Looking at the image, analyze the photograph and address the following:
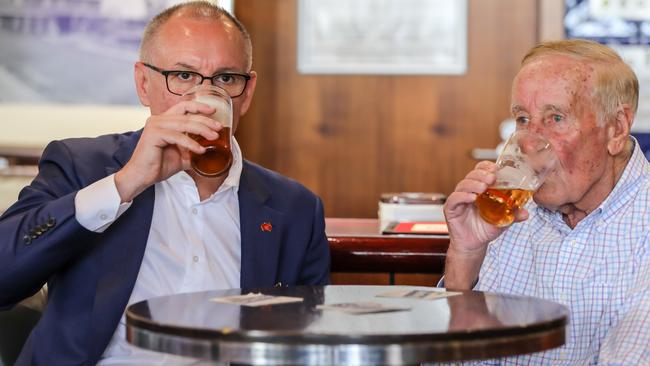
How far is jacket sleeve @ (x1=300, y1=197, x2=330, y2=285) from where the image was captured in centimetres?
233

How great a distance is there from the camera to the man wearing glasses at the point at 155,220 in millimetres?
1953

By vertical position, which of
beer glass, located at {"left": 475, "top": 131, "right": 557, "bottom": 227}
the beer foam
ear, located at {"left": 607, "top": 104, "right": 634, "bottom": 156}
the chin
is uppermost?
the beer foam

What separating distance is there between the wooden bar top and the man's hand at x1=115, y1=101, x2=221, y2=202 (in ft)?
1.87

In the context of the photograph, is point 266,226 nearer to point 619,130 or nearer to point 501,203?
point 501,203

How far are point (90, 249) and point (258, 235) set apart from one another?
368 millimetres

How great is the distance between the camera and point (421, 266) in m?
2.42

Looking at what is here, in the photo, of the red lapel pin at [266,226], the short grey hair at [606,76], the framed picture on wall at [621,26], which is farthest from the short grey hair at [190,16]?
the framed picture on wall at [621,26]

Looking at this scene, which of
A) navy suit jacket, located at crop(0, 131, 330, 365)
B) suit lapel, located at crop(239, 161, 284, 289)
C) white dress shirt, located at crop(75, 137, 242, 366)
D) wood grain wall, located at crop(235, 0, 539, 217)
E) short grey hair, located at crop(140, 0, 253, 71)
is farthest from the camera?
wood grain wall, located at crop(235, 0, 539, 217)

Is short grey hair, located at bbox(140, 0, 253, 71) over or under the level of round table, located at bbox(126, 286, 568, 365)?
over

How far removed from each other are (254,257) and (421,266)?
0.43 m

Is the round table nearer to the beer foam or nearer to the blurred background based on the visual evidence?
the beer foam

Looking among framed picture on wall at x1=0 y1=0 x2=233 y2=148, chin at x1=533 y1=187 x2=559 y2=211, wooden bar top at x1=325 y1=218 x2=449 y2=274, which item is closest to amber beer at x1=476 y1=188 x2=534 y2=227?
chin at x1=533 y1=187 x2=559 y2=211

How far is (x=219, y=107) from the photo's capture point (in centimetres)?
192

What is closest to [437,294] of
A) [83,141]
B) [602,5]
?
[83,141]
